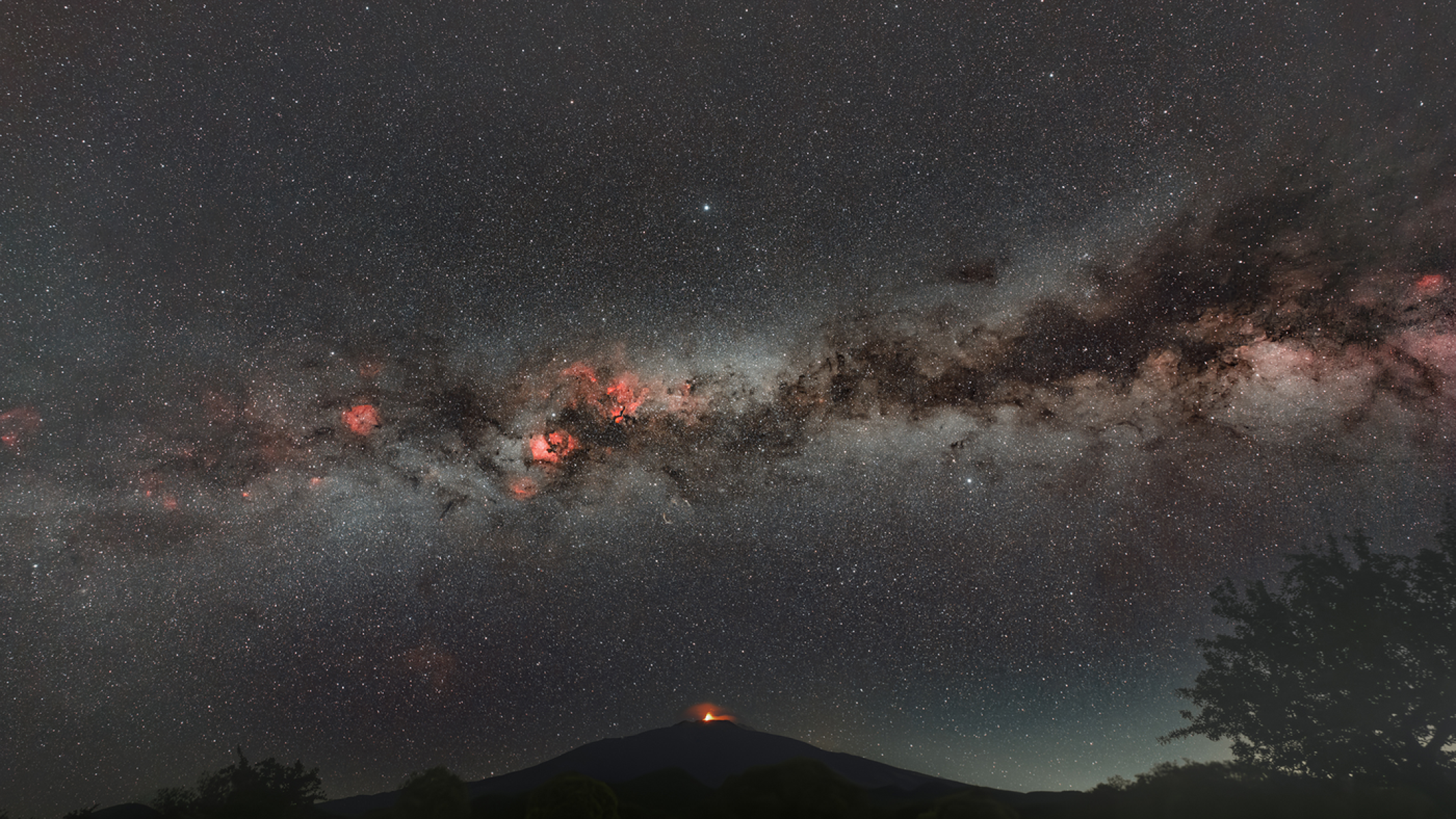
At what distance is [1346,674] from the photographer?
2267 cm

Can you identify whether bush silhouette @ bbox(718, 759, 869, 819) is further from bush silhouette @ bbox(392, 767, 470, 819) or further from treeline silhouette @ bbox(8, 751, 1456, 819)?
bush silhouette @ bbox(392, 767, 470, 819)

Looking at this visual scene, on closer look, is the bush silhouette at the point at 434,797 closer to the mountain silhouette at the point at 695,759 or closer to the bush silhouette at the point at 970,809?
the bush silhouette at the point at 970,809

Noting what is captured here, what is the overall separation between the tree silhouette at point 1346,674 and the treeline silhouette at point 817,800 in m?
1.38

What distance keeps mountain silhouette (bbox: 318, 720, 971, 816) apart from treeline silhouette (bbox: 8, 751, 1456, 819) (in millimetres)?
45283

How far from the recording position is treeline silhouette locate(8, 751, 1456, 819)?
19.4 metres

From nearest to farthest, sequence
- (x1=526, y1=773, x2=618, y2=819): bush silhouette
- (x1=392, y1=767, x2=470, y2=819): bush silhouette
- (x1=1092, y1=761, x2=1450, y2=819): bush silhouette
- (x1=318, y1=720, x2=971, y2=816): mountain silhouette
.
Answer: (x1=1092, y1=761, x2=1450, y2=819): bush silhouette
(x1=526, y1=773, x2=618, y2=819): bush silhouette
(x1=392, y1=767, x2=470, y2=819): bush silhouette
(x1=318, y1=720, x2=971, y2=816): mountain silhouette

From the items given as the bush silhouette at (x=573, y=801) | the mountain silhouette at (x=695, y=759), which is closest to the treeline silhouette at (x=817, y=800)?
the bush silhouette at (x=573, y=801)

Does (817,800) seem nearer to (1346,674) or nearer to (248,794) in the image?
(1346,674)

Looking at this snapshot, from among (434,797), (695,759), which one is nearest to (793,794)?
(434,797)

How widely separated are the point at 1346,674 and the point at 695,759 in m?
76.3

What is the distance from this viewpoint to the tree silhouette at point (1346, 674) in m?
21.2

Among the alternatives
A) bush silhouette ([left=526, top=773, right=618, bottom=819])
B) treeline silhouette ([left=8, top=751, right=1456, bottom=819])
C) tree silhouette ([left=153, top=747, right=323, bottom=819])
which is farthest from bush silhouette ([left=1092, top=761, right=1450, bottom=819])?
tree silhouette ([left=153, top=747, right=323, bottom=819])

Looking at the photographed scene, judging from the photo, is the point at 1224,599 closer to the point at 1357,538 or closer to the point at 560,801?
the point at 1357,538

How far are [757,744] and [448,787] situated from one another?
72.0 m
